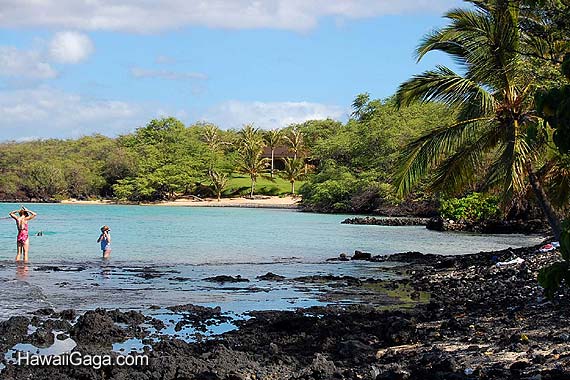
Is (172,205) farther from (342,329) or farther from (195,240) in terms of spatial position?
Result: (342,329)

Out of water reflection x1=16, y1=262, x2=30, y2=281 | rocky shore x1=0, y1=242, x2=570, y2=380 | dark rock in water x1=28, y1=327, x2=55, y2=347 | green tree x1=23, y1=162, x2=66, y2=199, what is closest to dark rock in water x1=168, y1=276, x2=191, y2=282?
water reflection x1=16, y1=262, x2=30, y2=281

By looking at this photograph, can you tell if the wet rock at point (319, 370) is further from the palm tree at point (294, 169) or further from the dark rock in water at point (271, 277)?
the palm tree at point (294, 169)

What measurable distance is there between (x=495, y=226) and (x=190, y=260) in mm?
21699

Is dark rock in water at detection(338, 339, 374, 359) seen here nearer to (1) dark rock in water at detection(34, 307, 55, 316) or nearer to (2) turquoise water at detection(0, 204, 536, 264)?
(1) dark rock in water at detection(34, 307, 55, 316)

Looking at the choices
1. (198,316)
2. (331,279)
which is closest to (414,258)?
(331,279)

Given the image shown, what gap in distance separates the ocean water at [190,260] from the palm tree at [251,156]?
40.0 metres

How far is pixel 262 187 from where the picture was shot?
300ft

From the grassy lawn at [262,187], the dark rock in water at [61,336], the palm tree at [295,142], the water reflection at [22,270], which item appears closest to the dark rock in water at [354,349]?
the dark rock in water at [61,336]

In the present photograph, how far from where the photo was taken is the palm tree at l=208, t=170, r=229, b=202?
88562mm

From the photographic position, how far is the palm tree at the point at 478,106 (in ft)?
50.9

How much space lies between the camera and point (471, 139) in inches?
674

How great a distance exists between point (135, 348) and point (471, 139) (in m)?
10.0

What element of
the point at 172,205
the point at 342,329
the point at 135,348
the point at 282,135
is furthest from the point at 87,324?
the point at 282,135

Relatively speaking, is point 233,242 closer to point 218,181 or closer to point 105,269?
point 105,269
